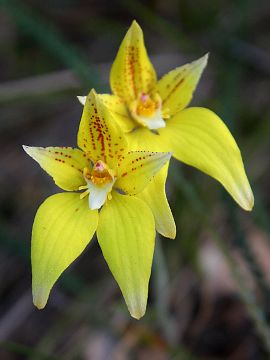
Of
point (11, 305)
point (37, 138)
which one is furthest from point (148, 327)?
point (37, 138)

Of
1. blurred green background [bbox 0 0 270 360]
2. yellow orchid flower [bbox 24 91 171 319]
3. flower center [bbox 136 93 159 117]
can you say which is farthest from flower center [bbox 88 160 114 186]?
blurred green background [bbox 0 0 270 360]

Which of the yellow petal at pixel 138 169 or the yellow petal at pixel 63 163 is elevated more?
the yellow petal at pixel 138 169

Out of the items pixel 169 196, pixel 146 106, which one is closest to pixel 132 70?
pixel 146 106

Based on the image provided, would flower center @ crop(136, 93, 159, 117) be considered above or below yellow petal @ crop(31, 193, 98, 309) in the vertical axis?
above

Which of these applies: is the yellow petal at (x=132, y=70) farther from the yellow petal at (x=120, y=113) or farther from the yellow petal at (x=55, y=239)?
the yellow petal at (x=55, y=239)

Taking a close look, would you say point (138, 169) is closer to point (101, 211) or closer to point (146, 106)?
point (101, 211)

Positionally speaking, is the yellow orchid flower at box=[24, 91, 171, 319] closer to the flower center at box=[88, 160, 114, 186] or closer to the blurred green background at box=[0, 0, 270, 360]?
the flower center at box=[88, 160, 114, 186]

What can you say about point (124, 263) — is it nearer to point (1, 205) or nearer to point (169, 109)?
point (169, 109)

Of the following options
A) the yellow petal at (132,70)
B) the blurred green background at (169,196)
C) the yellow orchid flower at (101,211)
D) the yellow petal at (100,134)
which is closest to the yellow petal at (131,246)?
the yellow orchid flower at (101,211)
